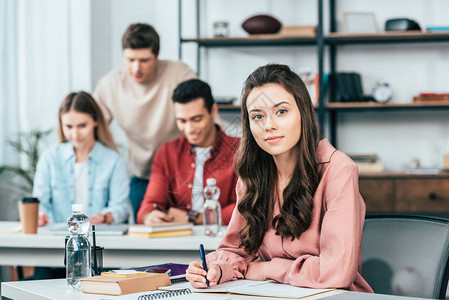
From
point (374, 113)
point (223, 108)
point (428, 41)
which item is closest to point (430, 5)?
point (428, 41)

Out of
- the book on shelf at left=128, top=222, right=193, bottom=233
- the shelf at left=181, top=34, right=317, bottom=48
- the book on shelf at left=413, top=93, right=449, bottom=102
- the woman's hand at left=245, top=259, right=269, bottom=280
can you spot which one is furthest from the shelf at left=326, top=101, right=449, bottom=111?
the woman's hand at left=245, top=259, right=269, bottom=280

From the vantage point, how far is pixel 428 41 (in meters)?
4.29

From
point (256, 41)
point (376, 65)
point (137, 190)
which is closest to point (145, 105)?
point (137, 190)

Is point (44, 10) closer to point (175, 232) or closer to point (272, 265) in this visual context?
point (175, 232)

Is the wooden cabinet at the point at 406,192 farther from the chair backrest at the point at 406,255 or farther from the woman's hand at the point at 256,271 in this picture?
the woman's hand at the point at 256,271

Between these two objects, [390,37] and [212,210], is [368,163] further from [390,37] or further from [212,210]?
[212,210]

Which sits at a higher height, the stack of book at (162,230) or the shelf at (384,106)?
the shelf at (384,106)

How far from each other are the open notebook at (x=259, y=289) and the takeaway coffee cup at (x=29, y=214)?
119 centimetres

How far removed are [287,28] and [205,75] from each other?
770 millimetres

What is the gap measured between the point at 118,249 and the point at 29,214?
1.49 feet

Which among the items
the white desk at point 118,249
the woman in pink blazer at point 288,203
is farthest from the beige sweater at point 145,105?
the woman in pink blazer at point 288,203

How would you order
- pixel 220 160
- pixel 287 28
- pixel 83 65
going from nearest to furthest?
1. pixel 220 160
2. pixel 287 28
3. pixel 83 65

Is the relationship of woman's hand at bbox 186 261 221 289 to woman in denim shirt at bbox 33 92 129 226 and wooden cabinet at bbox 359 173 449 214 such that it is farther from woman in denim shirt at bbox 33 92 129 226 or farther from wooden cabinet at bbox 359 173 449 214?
wooden cabinet at bbox 359 173 449 214

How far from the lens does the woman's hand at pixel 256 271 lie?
62.5 inches
